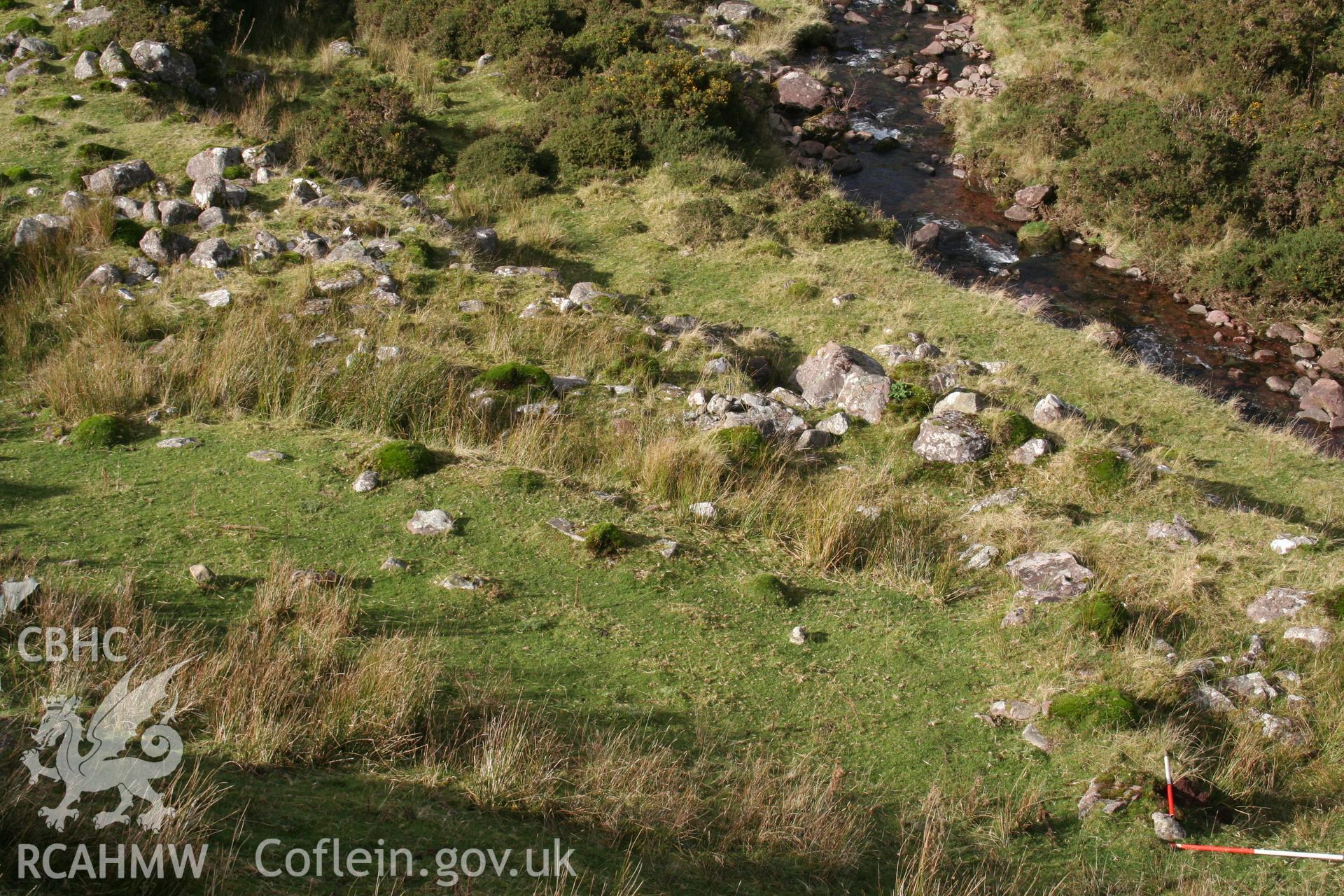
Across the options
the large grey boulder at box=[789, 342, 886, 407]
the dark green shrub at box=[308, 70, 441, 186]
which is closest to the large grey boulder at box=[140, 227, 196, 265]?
the dark green shrub at box=[308, 70, 441, 186]

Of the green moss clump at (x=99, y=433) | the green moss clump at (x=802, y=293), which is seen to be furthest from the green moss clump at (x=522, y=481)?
the green moss clump at (x=802, y=293)

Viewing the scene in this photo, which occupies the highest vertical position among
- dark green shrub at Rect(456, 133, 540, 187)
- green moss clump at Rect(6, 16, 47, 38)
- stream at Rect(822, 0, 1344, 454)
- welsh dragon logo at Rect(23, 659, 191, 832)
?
green moss clump at Rect(6, 16, 47, 38)

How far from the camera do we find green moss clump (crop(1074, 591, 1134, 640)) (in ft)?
26.9

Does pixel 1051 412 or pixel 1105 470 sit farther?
pixel 1051 412

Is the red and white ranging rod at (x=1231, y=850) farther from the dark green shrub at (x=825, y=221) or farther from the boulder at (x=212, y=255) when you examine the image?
the dark green shrub at (x=825, y=221)

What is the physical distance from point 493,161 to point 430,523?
13.2 metres

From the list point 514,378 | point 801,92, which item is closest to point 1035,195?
point 801,92

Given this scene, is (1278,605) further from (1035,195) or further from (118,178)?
(118,178)

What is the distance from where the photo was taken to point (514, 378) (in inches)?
478

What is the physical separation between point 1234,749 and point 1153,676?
0.73 m

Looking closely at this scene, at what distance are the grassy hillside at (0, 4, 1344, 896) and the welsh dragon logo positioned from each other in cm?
11

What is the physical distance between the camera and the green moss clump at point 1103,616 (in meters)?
8.19

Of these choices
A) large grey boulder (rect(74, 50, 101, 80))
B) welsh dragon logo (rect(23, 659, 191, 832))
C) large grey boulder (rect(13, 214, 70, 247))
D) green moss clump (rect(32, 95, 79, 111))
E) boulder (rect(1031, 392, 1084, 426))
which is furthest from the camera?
large grey boulder (rect(74, 50, 101, 80))

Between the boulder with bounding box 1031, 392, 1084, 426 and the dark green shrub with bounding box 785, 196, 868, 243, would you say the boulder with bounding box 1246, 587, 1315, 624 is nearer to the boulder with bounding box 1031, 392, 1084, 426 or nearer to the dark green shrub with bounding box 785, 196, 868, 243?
the boulder with bounding box 1031, 392, 1084, 426
